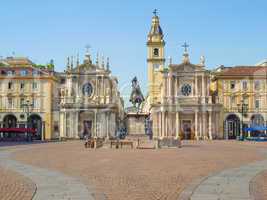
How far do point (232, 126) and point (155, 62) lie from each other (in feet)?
84.4

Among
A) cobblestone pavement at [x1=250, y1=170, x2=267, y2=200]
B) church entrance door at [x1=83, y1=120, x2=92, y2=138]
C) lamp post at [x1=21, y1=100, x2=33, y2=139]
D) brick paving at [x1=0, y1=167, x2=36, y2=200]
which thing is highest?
lamp post at [x1=21, y1=100, x2=33, y2=139]

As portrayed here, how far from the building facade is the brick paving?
67.4 meters

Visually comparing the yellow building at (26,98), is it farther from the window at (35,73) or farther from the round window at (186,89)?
the round window at (186,89)

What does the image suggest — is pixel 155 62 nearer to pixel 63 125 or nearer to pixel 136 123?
pixel 63 125

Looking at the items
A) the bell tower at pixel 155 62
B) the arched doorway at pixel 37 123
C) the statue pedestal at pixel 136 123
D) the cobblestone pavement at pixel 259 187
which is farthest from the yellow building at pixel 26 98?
the cobblestone pavement at pixel 259 187

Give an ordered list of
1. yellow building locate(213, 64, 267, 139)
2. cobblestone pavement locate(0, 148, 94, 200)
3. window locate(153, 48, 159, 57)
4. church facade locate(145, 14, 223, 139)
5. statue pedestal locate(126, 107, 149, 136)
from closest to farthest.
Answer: cobblestone pavement locate(0, 148, 94, 200)
statue pedestal locate(126, 107, 149, 136)
church facade locate(145, 14, 223, 139)
yellow building locate(213, 64, 267, 139)
window locate(153, 48, 159, 57)

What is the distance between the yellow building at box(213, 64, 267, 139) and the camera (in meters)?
85.5

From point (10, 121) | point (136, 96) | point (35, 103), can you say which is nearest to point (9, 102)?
point (10, 121)

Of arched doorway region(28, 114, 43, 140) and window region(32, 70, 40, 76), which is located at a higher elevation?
window region(32, 70, 40, 76)

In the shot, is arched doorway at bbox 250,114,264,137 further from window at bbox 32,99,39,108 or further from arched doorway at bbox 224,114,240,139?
window at bbox 32,99,39,108

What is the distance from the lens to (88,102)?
8756 centimetres

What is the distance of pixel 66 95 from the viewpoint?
87875 millimetres

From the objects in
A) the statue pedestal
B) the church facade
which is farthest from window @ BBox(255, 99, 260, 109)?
the statue pedestal

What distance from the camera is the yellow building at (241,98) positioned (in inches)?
3366
